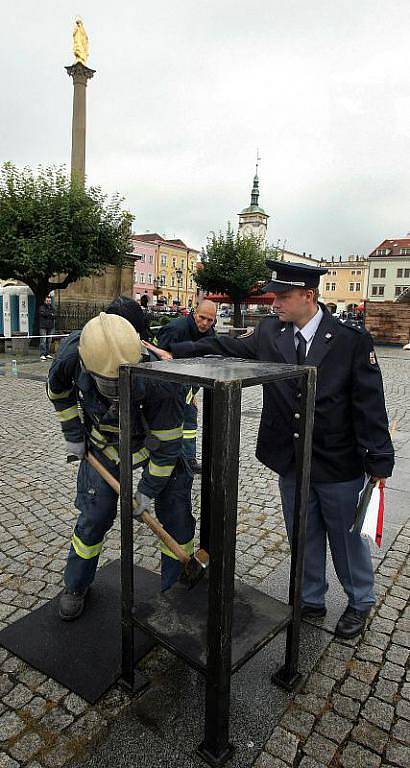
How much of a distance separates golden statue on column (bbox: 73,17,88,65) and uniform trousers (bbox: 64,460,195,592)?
25.2m

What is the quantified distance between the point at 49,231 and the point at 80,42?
39.5ft

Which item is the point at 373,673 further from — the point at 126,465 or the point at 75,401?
the point at 75,401

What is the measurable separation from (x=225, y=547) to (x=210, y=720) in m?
0.73

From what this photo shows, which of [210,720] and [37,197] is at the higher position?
[37,197]

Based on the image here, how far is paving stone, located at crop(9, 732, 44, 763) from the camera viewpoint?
201 centimetres

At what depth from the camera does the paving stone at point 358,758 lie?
2.00m

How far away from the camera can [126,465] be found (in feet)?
7.22

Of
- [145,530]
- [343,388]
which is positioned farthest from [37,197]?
[343,388]

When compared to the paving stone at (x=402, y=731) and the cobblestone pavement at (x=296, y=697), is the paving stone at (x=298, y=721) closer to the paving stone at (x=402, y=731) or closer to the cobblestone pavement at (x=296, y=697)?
the cobblestone pavement at (x=296, y=697)

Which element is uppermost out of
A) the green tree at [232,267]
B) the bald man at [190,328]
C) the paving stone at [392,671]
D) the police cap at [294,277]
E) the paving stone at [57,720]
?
the green tree at [232,267]

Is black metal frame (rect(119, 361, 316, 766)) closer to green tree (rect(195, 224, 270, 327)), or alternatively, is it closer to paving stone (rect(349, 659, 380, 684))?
paving stone (rect(349, 659, 380, 684))

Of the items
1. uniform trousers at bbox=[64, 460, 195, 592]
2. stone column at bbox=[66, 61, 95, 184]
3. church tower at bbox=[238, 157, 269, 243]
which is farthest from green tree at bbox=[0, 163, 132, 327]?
church tower at bbox=[238, 157, 269, 243]

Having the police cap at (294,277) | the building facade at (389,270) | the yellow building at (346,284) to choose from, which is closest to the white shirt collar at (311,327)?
the police cap at (294,277)

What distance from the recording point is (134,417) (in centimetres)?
242
